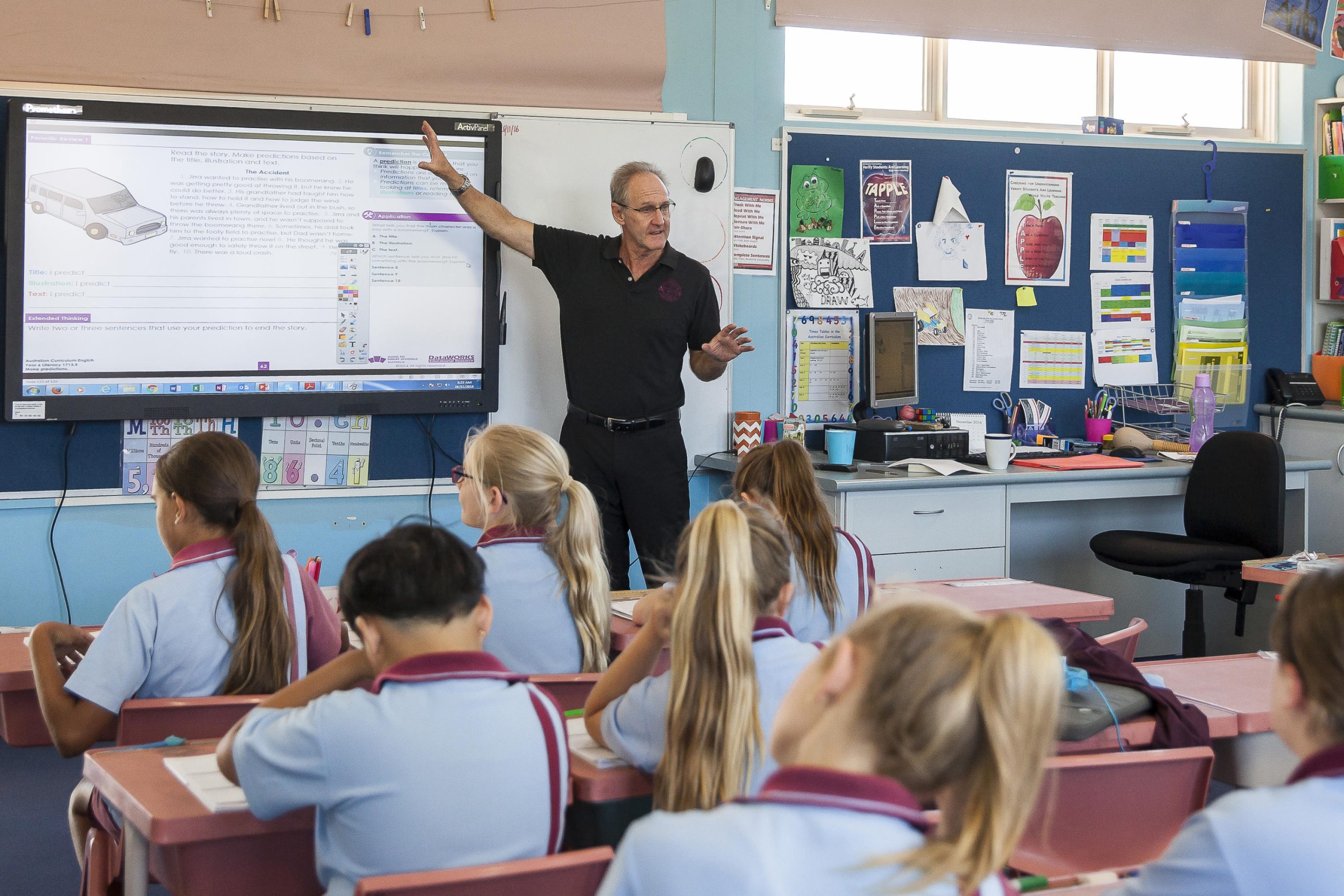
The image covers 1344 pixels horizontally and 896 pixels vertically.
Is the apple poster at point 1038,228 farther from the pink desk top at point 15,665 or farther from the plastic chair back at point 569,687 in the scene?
the pink desk top at point 15,665

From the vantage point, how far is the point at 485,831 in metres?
1.43

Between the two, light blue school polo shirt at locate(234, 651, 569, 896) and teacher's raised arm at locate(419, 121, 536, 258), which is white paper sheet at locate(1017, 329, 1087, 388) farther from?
light blue school polo shirt at locate(234, 651, 569, 896)

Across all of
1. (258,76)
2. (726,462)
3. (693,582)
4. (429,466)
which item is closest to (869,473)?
(726,462)

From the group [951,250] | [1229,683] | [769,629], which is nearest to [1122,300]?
[951,250]

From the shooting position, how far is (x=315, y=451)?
13.2ft

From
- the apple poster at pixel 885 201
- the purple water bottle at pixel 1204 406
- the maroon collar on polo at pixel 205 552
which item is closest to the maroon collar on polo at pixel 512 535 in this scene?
the maroon collar on polo at pixel 205 552

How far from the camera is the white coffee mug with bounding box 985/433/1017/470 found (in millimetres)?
4234

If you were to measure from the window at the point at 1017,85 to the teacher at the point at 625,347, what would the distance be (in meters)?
1.21

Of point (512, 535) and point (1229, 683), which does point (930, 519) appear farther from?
point (512, 535)

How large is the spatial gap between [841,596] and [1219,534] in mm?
2509

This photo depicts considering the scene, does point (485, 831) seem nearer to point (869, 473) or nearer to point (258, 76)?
point (869, 473)

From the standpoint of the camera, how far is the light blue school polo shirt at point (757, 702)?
160 cm

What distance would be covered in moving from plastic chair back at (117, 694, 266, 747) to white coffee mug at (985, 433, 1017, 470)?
2902mm

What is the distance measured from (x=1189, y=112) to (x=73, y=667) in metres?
4.89
